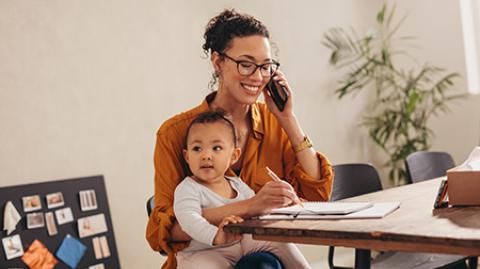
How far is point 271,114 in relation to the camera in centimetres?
236

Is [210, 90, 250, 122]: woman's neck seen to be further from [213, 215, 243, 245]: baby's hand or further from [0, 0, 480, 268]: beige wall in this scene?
[0, 0, 480, 268]: beige wall

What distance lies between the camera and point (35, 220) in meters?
3.26

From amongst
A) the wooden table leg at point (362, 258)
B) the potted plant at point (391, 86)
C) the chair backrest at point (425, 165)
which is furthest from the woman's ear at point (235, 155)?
the potted plant at point (391, 86)

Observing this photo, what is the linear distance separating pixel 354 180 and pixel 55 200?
1486 millimetres

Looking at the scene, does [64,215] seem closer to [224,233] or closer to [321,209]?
[224,233]

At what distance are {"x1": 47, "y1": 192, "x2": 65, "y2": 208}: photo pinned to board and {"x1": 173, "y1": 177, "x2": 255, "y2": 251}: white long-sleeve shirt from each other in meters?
1.59

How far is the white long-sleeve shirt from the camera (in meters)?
1.79

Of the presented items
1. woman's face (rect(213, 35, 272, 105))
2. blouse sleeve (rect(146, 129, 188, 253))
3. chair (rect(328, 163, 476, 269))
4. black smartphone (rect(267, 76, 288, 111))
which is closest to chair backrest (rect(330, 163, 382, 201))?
chair (rect(328, 163, 476, 269))

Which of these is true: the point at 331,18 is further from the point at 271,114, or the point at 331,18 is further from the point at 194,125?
the point at 194,125

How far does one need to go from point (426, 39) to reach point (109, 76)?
9.28 feet

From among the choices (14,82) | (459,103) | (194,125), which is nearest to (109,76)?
(14,82)

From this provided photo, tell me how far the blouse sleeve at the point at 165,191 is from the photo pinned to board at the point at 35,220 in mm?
1366

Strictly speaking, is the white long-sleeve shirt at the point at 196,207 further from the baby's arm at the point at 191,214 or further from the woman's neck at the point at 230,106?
the woman's neck at the point at 230,106

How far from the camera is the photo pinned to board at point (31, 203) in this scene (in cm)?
325
